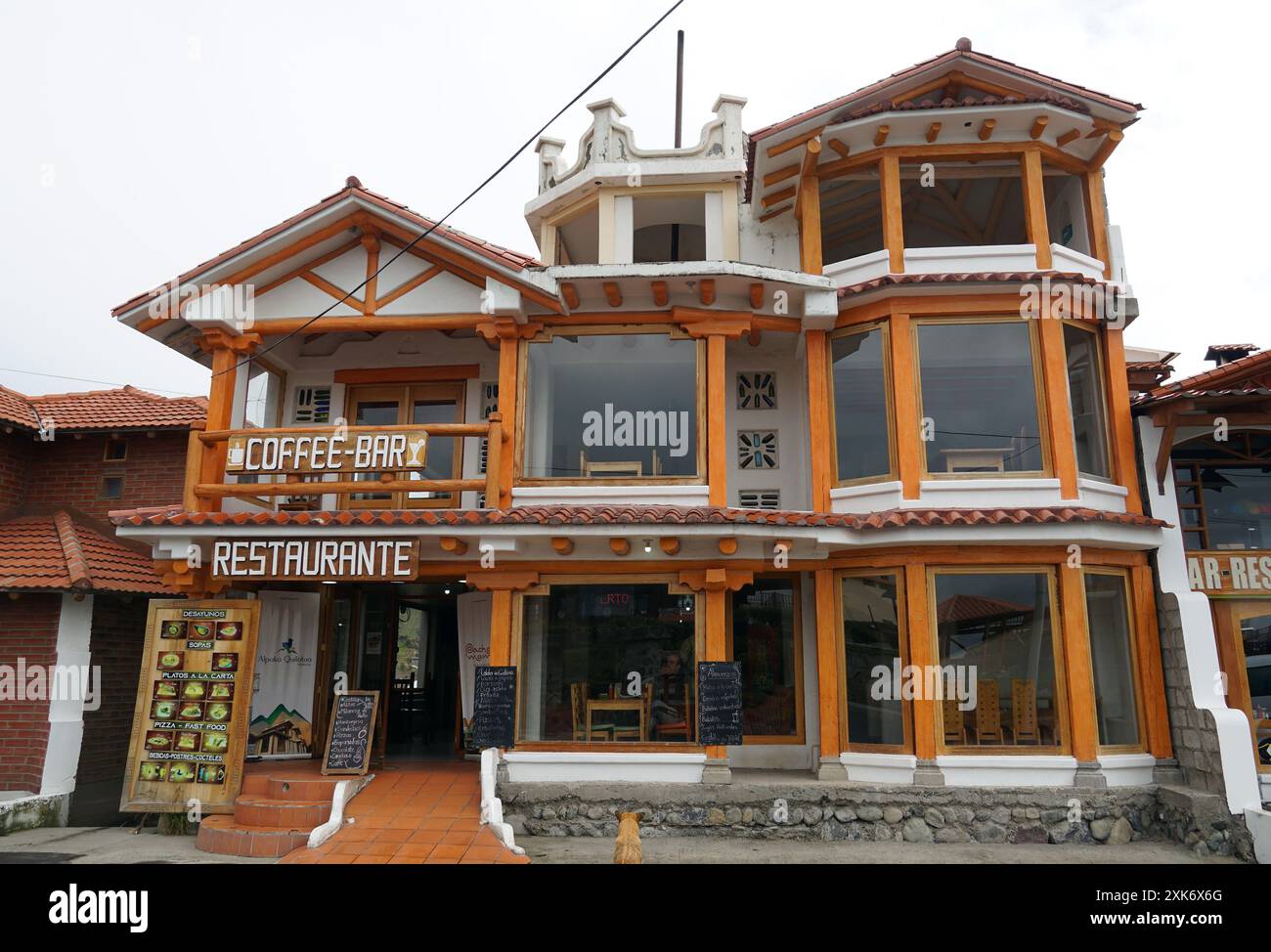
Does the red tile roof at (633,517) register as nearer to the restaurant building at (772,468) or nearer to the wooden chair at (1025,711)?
the restaurant building at (772,468)

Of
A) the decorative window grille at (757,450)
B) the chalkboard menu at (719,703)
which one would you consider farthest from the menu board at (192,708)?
the decorative window grille at (757,450)

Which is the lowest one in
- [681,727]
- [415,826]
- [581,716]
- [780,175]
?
[415,826]

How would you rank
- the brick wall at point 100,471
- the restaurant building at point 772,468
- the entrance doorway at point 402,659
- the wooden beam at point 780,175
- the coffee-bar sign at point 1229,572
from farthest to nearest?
the brick wall at point 100,471 < the entrance doorway at point 402,659 < the wooden beam at point 780,175 < the coffee-bar sign at point 1229,572 < the restaurant building at point 772,468

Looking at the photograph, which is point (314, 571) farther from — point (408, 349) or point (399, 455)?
point (408, 349)

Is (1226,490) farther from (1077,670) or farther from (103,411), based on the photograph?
(103,411)

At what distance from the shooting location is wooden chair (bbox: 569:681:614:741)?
10703 millimetres

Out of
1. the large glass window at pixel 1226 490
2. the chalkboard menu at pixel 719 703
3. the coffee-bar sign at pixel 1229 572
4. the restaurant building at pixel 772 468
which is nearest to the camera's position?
the restaurant building at pixel 772 468

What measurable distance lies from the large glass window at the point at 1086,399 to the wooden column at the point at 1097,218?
4.07 ft

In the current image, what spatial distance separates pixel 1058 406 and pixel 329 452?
9.33 m

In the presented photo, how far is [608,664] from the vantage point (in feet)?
35.7

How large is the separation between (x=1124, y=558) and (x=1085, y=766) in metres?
2.70

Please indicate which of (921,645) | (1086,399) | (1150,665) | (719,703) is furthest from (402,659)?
(1086,399)

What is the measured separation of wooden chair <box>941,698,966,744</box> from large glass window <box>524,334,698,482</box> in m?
4.27

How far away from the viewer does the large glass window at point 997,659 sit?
1023 centimetres
